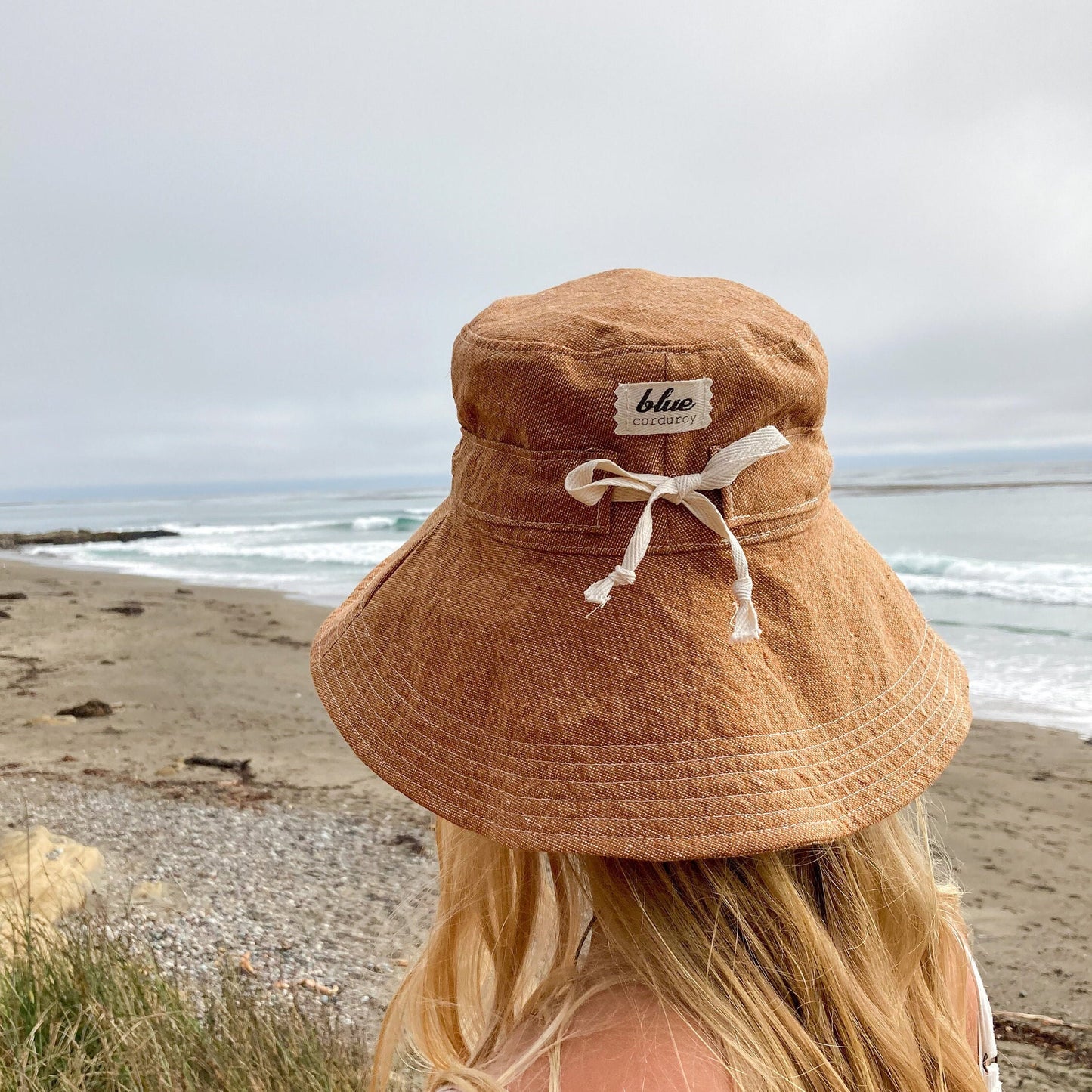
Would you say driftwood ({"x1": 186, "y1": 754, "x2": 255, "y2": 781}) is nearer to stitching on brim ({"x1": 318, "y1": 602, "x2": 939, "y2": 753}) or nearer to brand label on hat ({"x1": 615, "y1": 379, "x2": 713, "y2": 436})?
stitching on brim ({"x1": 318, "y1": 602, "x2": 939, "y2": 753})

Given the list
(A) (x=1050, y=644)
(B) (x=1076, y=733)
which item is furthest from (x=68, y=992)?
(A) (x=1050, y=644)

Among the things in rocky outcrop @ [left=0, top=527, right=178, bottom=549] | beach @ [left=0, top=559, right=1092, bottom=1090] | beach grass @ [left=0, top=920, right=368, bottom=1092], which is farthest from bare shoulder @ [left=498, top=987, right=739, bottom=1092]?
rocky outcrop @ [left=0, top=527, right=178, bottom=549]

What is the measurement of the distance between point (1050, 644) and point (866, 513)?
19695mm

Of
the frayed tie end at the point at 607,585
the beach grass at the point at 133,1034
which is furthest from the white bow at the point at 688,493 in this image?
the beach grass at the point at 133,1034

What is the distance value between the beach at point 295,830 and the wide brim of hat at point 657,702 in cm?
112

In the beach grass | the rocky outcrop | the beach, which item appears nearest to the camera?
the beach grass

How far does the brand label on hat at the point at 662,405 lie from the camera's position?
3.10 ft

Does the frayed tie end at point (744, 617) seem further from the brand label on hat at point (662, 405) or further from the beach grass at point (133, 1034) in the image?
the beach grass at point (133, 1034)

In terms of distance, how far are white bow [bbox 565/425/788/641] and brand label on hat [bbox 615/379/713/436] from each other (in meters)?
0.05

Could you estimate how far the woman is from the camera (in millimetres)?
865

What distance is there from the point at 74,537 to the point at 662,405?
3600cm

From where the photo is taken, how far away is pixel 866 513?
2889 centimetres

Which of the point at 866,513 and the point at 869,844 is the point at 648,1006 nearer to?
the point at 869,844

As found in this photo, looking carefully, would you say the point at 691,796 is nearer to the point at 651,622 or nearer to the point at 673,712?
the point at 673,712
